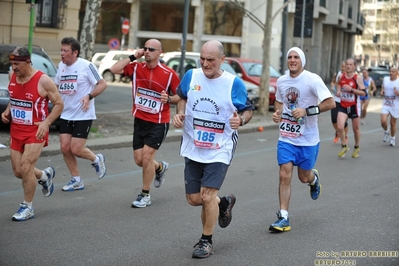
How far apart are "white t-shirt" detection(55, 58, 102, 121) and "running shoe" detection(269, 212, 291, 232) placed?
10.7 ft

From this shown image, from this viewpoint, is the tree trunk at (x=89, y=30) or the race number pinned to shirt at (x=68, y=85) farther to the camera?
the tree trunk at (x=89, y=30)

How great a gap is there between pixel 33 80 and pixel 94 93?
1849 mm

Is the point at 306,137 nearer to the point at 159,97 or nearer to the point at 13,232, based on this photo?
the point at 159,97

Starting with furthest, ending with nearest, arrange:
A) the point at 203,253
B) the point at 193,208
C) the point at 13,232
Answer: the point at 193,208 < the point at 13,232 < the point at 203,253

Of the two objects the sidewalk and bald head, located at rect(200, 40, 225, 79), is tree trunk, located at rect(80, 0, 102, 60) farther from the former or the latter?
bald head, located at rect(200, 40, 225, 79)

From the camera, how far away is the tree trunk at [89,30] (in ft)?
55.9

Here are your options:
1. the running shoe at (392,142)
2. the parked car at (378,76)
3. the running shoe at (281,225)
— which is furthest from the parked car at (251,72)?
the parked car at (378,76)

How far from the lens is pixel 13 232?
7422mm

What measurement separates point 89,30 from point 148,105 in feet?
27.3

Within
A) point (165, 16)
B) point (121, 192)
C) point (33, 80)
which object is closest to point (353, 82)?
point (121, 192)

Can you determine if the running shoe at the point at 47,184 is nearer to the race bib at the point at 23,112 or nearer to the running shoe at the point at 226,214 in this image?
the race bib at the point at 23,112

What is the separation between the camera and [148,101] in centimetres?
925

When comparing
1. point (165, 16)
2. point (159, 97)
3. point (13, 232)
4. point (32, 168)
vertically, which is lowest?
point (13, 232)

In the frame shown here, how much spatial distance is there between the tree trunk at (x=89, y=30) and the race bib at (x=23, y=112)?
9037 mm
